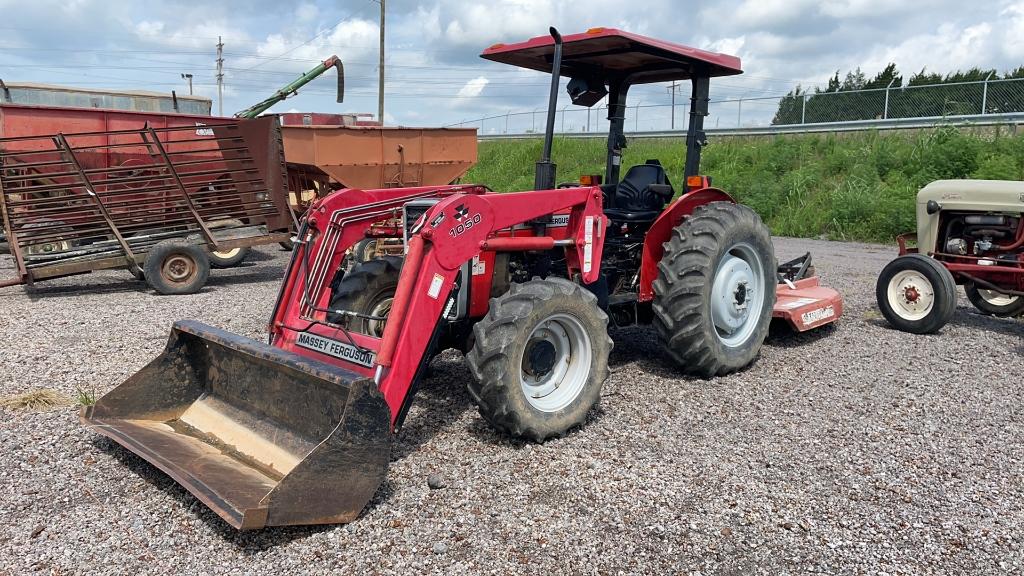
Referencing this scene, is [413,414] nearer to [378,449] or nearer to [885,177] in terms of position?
[378,449]

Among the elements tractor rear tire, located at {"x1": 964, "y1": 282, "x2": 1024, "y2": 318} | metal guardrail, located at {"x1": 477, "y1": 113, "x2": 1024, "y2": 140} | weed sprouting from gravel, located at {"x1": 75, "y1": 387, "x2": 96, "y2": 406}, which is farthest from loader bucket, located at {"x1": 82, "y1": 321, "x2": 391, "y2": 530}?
metal guardrail, located at {"x1": 477, "y1": 113, "x2": 1024, "y2": 140}

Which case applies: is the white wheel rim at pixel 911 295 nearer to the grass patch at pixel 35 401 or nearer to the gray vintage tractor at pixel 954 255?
the gray vintage tractor at pixel 954 255

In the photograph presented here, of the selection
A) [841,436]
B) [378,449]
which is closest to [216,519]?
[378,449]

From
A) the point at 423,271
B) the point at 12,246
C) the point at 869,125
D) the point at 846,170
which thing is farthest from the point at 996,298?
the point at 869,125

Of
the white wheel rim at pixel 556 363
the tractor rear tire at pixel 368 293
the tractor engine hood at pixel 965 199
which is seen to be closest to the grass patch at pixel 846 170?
the tractor engine hood at pixel 965 199

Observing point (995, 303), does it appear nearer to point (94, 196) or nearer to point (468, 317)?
point (468, 317)

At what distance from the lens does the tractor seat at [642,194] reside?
548cm

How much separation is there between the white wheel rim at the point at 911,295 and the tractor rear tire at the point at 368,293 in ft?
14.8

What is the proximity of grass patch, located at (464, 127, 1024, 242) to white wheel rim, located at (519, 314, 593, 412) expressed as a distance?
38.8ft

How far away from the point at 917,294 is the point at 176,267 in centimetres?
770

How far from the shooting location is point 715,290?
5.18 meters

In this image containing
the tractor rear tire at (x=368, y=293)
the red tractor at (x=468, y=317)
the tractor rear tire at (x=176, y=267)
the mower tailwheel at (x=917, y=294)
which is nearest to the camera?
the red tractor at (x=468, y=317)

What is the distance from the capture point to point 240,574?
108 inches

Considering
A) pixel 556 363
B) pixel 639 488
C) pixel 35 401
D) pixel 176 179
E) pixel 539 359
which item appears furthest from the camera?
pixel 176 179
